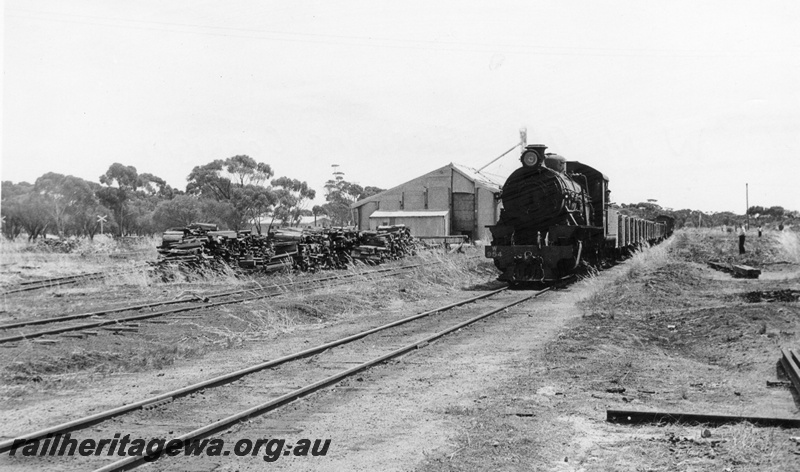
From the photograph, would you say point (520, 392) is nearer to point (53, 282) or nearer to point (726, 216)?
point (53, 282)

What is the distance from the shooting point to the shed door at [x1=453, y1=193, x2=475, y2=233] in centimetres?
5053

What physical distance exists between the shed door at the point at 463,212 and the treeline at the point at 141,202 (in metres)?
14.7

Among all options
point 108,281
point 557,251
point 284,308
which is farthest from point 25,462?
point 108,281

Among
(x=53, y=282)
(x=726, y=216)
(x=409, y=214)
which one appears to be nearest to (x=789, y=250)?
(x=409, y=214)

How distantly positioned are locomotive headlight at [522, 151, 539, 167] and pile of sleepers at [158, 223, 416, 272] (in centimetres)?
931

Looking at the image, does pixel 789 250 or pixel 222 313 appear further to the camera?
Result: pixel 789 250

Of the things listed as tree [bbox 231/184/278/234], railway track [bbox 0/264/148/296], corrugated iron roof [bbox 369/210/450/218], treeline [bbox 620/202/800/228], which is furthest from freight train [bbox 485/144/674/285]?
treeline [bbox 620/202/800/228]

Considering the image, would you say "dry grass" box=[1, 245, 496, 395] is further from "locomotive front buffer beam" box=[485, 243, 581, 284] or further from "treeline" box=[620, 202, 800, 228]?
"treeline" box=[620, 202, 800, 228]

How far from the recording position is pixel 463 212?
50812 mm

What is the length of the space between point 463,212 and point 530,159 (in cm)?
3180

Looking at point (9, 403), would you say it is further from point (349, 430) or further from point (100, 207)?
point (100, 207)

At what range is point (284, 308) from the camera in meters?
13.8

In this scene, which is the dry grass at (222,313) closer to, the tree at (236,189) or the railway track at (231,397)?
the railway track at (231,397)

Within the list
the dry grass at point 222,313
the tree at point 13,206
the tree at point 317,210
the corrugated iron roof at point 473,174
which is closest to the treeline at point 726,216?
the tree at point 317,210
